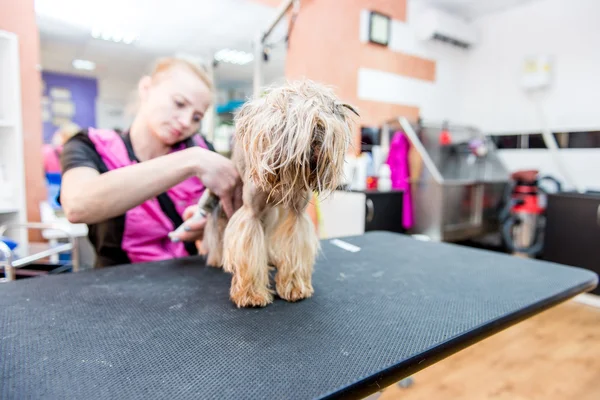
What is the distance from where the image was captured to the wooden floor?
1.47 meters

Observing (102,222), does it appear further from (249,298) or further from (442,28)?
(442,28)

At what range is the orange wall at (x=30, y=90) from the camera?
101 centimetres

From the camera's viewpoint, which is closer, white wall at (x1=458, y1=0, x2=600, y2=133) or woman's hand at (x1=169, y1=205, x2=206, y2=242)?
woman's hand at (x1=169, y1=205, x2=206, y2=242)

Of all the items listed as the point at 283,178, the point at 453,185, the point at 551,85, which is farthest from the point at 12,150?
the point at 551,85

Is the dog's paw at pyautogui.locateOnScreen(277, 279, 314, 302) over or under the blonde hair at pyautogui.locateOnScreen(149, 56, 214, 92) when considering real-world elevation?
under

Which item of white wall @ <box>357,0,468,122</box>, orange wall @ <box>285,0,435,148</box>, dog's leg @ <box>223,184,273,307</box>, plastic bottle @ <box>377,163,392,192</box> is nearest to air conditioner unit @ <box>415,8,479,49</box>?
white wall @ <box>357,0,468,122</box>

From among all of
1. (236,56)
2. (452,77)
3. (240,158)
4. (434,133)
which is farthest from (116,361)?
(452,77)

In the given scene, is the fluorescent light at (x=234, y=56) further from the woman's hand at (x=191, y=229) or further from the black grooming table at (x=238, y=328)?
the black grooming table at (x=238, y=328)

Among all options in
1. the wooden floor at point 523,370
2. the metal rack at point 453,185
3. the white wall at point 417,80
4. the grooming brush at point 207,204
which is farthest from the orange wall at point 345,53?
the wooden floor at point 523,370

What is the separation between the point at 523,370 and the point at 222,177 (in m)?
1.70

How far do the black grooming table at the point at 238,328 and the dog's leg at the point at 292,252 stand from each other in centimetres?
4

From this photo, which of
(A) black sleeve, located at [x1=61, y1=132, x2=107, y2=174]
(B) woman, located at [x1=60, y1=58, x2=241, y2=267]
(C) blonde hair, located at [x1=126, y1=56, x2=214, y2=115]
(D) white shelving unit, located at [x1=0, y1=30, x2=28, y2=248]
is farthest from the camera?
(D) white shelving unit, located at [x1=0, y1=30, x2=28, y2=248]

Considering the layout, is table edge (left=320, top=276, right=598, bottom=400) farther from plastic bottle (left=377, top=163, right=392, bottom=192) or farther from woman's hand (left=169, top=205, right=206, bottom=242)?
plastic bottle (left=377, top=163, right=392, bottom=192)

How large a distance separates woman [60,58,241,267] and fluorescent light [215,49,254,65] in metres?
0.72
